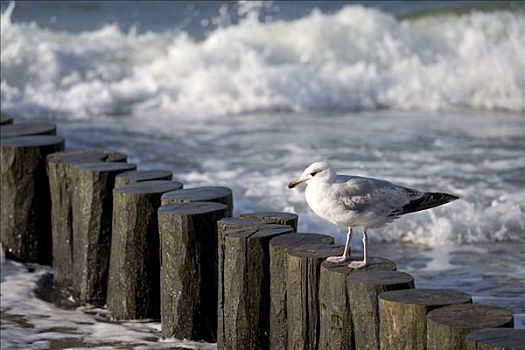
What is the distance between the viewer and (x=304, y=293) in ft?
18.8

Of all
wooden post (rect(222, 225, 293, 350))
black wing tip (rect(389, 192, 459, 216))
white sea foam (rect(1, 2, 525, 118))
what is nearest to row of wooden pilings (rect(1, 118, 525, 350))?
wooden post (rect(222, 225, 293, 350))

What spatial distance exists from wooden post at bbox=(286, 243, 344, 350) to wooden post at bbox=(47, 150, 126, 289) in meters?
2.35

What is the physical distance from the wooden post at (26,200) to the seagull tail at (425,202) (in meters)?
3.17

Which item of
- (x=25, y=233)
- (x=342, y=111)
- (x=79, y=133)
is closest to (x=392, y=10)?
(x=342, y=111)

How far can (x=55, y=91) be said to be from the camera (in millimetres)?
15984

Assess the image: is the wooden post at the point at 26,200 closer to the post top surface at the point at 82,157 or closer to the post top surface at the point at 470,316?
the post top surface at the point at 82,157

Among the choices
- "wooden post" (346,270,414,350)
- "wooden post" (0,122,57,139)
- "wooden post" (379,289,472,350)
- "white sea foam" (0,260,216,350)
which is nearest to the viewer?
"wooden post" (379,289,472,350)

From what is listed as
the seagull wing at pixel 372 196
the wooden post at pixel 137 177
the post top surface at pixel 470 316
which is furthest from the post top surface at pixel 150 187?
the post top surface at pixel 470 316

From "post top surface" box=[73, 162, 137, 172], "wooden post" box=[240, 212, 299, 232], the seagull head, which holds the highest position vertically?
the seagull head

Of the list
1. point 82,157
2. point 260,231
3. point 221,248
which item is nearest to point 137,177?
point 82,157

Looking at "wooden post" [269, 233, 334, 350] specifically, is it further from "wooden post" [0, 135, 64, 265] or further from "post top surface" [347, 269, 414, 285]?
"wooden post" [0, 135, 64, 265]

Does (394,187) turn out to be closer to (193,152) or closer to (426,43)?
(193,152)

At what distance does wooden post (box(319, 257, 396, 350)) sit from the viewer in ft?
18.0

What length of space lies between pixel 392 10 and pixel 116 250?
44.7ft
